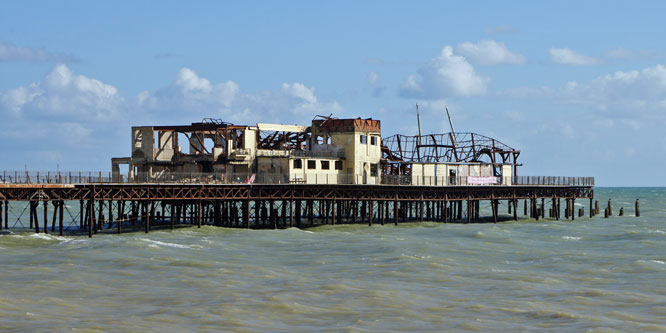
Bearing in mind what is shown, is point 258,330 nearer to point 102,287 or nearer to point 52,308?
point 52,308

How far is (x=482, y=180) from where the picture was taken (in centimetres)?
9519

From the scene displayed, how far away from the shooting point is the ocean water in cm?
3272

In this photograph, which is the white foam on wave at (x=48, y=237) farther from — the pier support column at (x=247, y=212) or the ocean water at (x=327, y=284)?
the pier support column at (x=247, y=212)

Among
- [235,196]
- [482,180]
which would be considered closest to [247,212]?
[235,196]

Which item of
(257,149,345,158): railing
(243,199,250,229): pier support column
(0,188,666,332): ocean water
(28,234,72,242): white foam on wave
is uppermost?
(257,149,345,158): railing

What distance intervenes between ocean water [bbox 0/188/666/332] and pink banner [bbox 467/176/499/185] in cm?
2743

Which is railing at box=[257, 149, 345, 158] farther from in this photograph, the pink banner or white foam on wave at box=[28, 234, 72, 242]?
white foam on wave at box=[28, 234, 72, 242]

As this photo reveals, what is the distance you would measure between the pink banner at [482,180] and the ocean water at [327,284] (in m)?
27.4

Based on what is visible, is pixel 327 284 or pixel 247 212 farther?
pixel 247 212

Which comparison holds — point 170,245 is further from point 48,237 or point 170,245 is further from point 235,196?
point 235,196

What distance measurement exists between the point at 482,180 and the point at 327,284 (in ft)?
187

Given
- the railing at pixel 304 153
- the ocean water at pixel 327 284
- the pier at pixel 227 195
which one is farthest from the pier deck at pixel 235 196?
the railing at pixel 304 153

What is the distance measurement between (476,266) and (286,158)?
3374cm

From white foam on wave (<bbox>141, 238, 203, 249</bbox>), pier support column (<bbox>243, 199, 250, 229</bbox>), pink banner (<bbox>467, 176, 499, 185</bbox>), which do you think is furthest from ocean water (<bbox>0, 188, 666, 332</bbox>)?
pink banner (<bbox>467, 176, 499, 185</bbox>)
